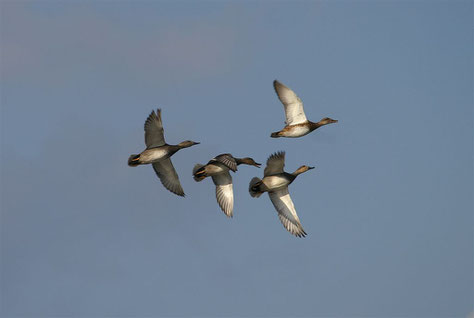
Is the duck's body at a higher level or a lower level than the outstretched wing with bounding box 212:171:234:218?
higher

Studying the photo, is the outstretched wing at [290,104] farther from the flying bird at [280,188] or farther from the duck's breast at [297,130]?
the flying bird at [280,188]

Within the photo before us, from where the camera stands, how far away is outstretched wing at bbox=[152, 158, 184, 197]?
5538cm

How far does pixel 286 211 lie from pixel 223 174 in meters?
3.47

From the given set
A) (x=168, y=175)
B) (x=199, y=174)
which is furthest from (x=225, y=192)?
(x=168, y=175)

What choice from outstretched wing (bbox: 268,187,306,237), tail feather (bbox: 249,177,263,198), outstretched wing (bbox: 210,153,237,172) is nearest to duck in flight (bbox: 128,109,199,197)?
outstretched wing (bbox: 210,153,237,172)

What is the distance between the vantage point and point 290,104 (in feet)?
179

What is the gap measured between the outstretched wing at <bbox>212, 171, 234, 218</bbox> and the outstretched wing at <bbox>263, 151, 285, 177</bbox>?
7.07 ft

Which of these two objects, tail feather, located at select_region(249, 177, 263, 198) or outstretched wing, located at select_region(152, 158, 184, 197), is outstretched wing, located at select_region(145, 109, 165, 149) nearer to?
outstretched wing, located at select_region(152, 158, 184, 197)

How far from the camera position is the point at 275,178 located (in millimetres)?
54531

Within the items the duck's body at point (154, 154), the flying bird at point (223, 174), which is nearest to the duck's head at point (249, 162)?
the flying bird at point (223, 174)

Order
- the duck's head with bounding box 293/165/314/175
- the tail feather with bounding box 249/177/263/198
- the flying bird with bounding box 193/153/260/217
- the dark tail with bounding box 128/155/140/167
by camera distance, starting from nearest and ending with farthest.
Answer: the dark tail with bounding box 128/155/140/167 → the flying bird with bounding box 193/153/260/217 → the tail feather with bounding box 249/177/263/198 → the duck's head with bounding box 293/165/314/175

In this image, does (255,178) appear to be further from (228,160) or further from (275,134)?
(275,134)

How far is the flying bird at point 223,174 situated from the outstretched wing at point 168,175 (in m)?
1.64

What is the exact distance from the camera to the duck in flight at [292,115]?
54.3 m
